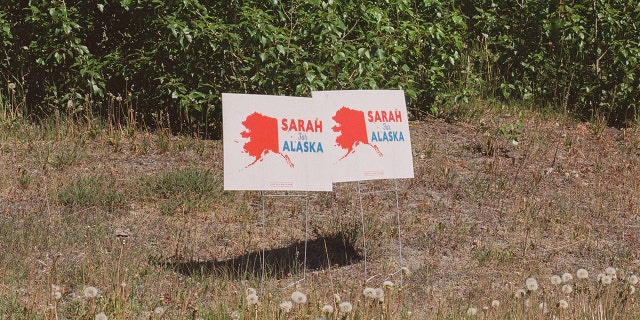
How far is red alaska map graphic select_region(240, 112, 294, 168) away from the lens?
6.20m

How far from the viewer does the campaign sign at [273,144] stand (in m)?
6.14

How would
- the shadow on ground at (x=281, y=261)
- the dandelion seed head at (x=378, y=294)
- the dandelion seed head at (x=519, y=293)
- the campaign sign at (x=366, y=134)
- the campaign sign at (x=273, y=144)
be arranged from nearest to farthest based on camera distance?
1. the dandelion seed head at (x=378, y=294)
2. the dandelion seed head at (x=519, y=293)
3. the campaign sign at (x=273, y=144)
4. the campaign sign at (x=366, y=134)
5. the shadow on ground at (x=281, y=261)

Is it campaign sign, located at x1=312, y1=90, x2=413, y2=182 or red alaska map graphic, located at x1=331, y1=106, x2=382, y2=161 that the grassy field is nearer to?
campaign sign, located at x1=312, y1=90, x2=413, y2=182

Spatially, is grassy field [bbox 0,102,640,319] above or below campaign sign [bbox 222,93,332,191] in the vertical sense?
below

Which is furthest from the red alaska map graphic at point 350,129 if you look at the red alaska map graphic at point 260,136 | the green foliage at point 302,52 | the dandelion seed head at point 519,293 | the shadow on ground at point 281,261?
the green foliage at point 302,52

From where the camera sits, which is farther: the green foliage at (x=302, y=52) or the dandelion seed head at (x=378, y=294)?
the green foliage at (x=302, y=52)

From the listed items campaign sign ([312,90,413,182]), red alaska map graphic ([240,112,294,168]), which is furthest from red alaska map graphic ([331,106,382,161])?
red alaska map graphic ([240,112,294,168])

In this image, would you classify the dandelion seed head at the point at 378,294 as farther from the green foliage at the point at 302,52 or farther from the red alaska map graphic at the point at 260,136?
the green foliage at the point at 302,52

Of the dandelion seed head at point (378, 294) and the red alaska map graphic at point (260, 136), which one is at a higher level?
the red alaska map graphic at point (260, 136)

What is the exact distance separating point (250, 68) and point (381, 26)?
1265mm

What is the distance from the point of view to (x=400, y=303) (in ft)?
19.6

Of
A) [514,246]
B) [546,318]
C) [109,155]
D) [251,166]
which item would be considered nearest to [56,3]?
[109,155]

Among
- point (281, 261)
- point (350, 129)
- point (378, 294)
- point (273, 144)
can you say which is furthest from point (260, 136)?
point (378, 294)

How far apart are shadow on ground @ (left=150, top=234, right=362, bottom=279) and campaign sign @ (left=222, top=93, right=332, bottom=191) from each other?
0.52 metres
